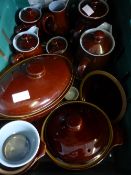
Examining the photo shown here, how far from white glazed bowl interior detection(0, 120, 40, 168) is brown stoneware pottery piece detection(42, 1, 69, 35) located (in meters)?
0.43

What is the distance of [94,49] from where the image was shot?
910 mm

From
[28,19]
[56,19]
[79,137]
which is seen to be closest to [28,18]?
[28,19]

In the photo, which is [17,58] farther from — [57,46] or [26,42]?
[57,46]

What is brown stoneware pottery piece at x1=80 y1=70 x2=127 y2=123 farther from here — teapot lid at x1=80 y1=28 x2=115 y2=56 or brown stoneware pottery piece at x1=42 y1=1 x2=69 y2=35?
brown stoneware pottery piece at x1=42 y1=1 x2=69 y2=35

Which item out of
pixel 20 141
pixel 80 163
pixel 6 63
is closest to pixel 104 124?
pixel 80 163

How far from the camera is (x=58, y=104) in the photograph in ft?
2.86

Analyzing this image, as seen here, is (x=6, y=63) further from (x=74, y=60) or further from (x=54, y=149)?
(x=54, y=149)

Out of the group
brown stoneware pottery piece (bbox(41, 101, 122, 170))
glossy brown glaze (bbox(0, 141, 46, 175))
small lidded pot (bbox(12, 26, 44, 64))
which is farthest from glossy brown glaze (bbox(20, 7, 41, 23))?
glossy brown glaze (bbox(0, 141, 46, 175))

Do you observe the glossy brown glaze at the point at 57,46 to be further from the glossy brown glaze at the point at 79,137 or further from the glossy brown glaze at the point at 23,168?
the glossy brown glaze at the point at 23,168

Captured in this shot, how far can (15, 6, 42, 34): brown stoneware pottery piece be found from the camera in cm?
106

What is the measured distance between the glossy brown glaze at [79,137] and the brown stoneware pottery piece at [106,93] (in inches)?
3.5

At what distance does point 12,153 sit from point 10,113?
129 mm

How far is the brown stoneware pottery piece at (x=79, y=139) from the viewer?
797mm

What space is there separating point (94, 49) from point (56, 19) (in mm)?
238
